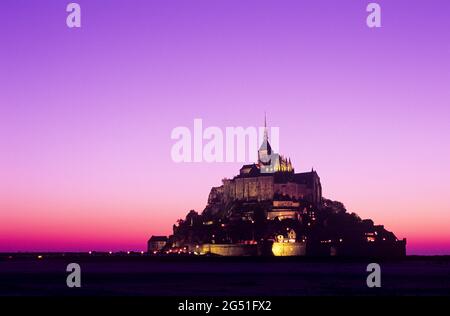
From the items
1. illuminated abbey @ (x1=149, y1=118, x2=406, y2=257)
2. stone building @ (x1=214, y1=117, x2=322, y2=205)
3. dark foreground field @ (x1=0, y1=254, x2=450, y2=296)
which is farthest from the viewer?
stone building @ (x1=214, y1=117, x2=322, y2=205)

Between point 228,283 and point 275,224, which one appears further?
point 275,224

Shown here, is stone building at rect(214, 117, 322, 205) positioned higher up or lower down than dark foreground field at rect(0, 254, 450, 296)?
higher up

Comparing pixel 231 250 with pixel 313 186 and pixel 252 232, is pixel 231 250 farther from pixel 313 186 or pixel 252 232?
pixel 313 186

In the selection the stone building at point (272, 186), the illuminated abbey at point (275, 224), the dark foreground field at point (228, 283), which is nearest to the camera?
the dark foreground field at point (228, 283)

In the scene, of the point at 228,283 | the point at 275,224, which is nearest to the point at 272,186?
the point at 275,224

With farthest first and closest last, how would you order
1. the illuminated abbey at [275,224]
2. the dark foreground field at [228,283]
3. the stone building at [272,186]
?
the stone building at [272,186]
the illuminated abbey at [275,224]
the dark foreground field at [228,283]

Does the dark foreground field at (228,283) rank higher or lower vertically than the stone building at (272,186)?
lower

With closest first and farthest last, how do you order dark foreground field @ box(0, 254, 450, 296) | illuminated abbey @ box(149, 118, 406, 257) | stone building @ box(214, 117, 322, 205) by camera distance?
dark foreground field @ box(0, 254, 450, 296) → illuminated abbey @ box(149, 118, 406, 257) → stone building @ box(214, 117, 322, 205)

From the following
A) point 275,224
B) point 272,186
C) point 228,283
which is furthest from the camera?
point 272,186

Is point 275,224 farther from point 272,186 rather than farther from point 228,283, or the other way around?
point 228,283

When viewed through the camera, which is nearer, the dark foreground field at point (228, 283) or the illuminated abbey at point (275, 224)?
the dark foreground field at point (228, 283)

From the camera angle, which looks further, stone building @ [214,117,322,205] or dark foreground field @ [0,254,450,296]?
stone building @ [214,117,322,205]
